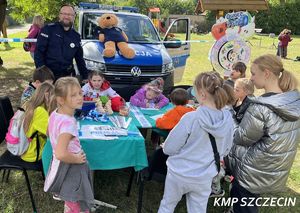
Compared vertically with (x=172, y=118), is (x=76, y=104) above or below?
above

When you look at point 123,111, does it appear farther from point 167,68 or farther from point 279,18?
point 279,18

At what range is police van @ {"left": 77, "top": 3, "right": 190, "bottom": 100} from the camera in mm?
6320

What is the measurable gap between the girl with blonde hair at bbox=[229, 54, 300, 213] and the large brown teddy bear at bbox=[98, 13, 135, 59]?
12.1 feet

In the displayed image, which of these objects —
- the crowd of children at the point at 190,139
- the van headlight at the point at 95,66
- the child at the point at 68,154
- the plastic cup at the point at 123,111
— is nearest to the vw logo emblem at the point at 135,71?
the van headlight at the point at 95,66

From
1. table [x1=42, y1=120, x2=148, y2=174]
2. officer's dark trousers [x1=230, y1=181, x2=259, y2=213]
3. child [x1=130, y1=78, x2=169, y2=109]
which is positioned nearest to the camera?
table [x1=42, y1=120, x2=148, y2=174]

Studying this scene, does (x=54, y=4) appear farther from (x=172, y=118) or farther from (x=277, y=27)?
(x=277, y=27)

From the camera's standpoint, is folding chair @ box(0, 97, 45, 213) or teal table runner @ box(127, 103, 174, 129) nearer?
folding chair @ box(0, 97, 45, 213)

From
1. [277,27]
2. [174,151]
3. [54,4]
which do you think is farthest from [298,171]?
[277,27]

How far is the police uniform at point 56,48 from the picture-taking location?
192 inches

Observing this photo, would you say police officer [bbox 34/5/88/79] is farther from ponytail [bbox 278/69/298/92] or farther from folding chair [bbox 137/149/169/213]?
ponytail [bbox 278/69/298/92]

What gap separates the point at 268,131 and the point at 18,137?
241 centimetres

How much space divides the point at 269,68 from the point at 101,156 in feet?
5.71

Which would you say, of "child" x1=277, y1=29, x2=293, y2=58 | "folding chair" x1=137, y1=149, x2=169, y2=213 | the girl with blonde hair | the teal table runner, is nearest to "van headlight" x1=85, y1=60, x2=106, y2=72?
the teal table runner

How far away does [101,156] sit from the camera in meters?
3.22
